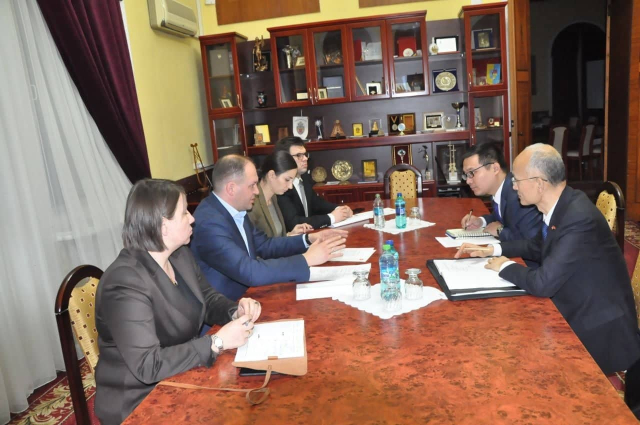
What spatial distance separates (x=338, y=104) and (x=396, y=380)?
15.4 ft

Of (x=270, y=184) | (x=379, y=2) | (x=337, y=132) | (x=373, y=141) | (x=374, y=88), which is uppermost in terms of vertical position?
(x=379, y=2)

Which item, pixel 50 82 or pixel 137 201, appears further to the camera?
pixel 50 82

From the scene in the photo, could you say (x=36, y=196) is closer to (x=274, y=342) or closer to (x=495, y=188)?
(x=274, y=342)

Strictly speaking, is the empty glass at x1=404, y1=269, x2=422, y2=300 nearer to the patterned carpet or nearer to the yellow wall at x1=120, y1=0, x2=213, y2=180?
the patterned carpet

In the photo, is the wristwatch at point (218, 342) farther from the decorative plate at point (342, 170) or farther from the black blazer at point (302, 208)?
the decorative plate at point (342, 170)

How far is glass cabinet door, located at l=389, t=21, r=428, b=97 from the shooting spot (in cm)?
528

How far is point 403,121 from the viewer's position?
5613 mm

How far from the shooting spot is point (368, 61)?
5.39 metres

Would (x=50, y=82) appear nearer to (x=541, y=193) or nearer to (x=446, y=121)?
(x=541, y=193)

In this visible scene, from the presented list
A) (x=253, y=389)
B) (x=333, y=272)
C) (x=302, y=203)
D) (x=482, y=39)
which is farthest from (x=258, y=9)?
(x=253, y=389)

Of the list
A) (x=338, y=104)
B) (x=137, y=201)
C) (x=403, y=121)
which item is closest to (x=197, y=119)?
(x=338, y=104)

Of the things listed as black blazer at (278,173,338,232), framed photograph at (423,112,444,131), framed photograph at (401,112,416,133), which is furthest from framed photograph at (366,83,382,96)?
black blazer at (278,173,338,232)

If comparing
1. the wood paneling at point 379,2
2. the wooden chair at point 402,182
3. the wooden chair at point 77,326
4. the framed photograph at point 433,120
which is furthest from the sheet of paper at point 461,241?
the wood paneling at point 379,2

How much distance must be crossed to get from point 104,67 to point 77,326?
249cm
